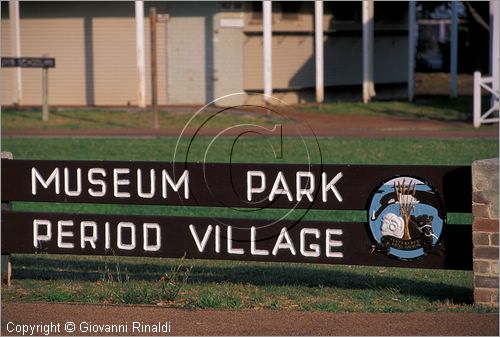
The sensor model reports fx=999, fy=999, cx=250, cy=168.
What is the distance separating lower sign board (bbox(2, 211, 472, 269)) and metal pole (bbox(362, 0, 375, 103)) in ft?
88.7

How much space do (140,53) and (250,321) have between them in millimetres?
25936

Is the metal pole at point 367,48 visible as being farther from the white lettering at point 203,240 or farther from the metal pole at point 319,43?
the white lettering at point 203,240

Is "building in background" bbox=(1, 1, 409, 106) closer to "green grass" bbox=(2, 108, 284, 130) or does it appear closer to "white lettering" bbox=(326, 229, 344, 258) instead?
"green grass" bbox=(2, 108, 284, 130)

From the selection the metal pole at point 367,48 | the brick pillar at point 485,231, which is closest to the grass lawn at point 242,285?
the brick pillar at point 485,231

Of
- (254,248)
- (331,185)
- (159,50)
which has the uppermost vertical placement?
(159,50)

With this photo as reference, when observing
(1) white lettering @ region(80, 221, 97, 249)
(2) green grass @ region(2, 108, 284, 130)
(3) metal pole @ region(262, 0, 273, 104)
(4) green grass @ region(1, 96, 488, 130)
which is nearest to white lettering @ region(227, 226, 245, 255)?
(1) white lettering @ region(80, 221, 97, 249)

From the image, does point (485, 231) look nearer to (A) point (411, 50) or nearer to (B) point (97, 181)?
(B) point (97, 181)

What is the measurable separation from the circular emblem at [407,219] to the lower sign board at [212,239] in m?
0.06

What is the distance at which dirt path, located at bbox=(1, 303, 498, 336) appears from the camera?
715cm

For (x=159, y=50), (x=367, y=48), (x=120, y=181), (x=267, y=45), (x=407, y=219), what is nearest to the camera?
(x=407, y=219)

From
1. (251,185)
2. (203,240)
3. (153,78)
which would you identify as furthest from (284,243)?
(153,78)

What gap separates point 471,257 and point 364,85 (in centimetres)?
2814

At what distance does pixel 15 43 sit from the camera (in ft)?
112

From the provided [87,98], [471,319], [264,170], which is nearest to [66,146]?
[87,98]
